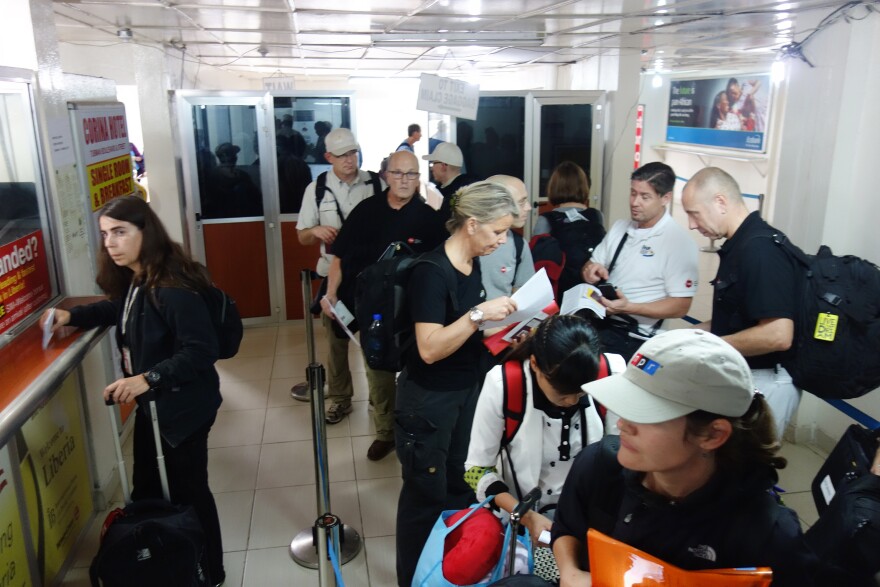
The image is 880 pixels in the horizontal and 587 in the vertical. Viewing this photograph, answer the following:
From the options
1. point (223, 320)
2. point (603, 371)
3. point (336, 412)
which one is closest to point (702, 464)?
point (603, 371)

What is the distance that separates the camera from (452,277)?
2250 mm

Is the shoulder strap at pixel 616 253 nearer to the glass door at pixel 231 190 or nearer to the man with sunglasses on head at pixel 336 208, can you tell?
the man with sunglasses on head at pixel 336 208

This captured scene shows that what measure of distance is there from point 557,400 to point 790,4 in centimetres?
303

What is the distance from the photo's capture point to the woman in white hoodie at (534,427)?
172 centimetres

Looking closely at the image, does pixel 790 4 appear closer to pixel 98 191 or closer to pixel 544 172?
pixel 544 172

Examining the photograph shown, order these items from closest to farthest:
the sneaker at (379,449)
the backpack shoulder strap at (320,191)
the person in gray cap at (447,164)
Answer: the sneaker at (379,449)
the backpack shoulder strap at (320,191)
the person in gray cap at (447,164)

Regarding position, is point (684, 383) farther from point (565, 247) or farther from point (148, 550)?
point (565, 247)

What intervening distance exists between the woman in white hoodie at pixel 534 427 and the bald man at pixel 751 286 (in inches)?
29.1

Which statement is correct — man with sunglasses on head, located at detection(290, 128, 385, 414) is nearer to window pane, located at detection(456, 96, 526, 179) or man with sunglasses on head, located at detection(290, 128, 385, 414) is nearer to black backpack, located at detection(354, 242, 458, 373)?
black backpack, located at detection(354, 242, 458, 373)

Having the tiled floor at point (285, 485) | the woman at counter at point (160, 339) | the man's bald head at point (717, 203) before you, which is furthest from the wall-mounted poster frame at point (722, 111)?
the woman at counter at point (160, 339)

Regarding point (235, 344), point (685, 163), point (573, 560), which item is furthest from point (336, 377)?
point (685, 163)

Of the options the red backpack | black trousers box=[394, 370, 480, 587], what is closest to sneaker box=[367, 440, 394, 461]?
black trousers box=[394, 370, 480, 587]

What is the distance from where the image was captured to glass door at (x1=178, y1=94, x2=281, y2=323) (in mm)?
5703

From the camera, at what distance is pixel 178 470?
2498mm
